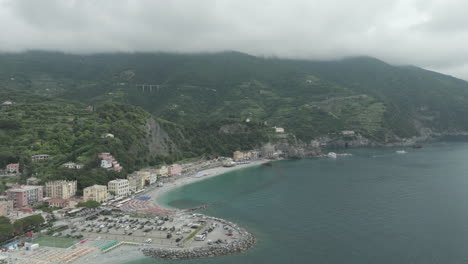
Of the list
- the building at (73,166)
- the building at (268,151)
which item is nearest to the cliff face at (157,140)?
the building at (73,166)

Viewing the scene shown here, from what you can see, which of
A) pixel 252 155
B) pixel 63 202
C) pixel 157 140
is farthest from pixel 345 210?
pixel 252 155

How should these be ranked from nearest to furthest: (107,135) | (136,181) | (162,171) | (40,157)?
(136,181), (40,157), (107,135), (162,171)

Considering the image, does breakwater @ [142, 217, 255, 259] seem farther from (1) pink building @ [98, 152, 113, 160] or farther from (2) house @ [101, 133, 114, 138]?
(2) house @ [101, 133, 114, 138]

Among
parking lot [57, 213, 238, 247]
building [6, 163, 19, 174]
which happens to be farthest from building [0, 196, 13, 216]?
building [6, 163, 19, 174]

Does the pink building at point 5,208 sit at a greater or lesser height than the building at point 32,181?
lesser

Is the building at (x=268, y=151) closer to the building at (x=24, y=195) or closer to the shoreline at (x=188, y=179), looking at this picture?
the shoreline at (x=188, y=179)

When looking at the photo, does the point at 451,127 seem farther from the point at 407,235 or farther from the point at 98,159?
the point at 98,159

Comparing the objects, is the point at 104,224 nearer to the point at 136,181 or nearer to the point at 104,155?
the point at 136,181
